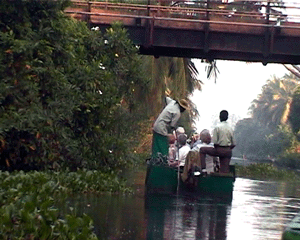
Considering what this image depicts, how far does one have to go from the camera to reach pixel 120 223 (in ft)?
43.1

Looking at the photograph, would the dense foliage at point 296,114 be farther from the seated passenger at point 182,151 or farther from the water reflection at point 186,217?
the water reflection at point 186,217

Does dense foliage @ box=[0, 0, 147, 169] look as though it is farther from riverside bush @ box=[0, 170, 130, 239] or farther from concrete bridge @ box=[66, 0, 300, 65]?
concrete bridge @ box=[66, 0, 300, 65]

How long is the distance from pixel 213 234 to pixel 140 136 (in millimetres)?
36949

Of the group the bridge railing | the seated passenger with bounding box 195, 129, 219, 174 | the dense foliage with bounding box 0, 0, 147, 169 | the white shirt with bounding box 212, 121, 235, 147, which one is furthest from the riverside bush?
the bridge railing

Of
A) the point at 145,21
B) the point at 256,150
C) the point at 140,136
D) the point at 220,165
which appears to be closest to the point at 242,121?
the point at 256,150

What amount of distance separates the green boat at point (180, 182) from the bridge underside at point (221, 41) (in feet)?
34.7

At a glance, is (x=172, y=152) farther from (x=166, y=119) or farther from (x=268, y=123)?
(x=268, y=123)

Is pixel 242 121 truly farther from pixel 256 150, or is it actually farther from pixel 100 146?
pixel 100 146

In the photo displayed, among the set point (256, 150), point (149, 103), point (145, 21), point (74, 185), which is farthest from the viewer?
point (256, 150)

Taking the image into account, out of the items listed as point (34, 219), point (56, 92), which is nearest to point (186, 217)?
point (34, 219)

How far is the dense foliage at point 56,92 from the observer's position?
18453 mm

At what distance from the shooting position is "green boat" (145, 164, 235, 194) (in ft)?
61.6

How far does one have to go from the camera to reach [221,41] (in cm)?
2939

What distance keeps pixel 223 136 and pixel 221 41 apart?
34.6 feet
